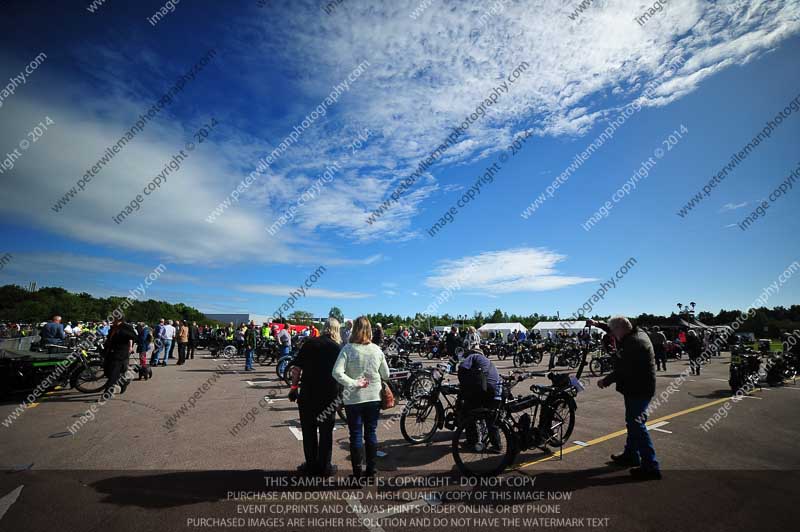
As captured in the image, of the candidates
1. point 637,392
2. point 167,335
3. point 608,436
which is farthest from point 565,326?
point 637,392

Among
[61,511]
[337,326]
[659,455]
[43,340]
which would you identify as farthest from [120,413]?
[659,455]

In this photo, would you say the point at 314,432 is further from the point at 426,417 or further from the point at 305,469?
the point at 426,417

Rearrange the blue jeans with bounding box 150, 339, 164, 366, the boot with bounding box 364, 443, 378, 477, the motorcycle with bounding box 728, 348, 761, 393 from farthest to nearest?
the blue jeans with bounding box 150, 339, 164, 366 → the motorcycle with bounding box 728, 348, 761, 393 → the boot with bounding box 364, 443, 378, 477

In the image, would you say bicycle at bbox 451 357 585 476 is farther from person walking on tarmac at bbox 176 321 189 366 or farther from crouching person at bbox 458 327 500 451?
person walking on tarmac at bbox 176 321 189 366

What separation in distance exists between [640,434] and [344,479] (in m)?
3.53

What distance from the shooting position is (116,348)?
311 inches

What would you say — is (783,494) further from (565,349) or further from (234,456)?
(565,349)

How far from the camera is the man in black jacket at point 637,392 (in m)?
4.10

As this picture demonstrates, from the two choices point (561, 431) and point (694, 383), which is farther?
point (694, 383)

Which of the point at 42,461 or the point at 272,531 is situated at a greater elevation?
the point at 42,461

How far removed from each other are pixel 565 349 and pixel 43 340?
64.7ft

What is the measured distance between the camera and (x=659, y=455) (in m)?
4.95

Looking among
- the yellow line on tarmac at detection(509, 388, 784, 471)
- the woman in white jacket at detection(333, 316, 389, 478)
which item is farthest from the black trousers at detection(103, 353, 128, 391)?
the yellow line on tarmac at detection(509, 388, 784, 471)

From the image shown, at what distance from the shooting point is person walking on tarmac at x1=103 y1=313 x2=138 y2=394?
25.7ft
